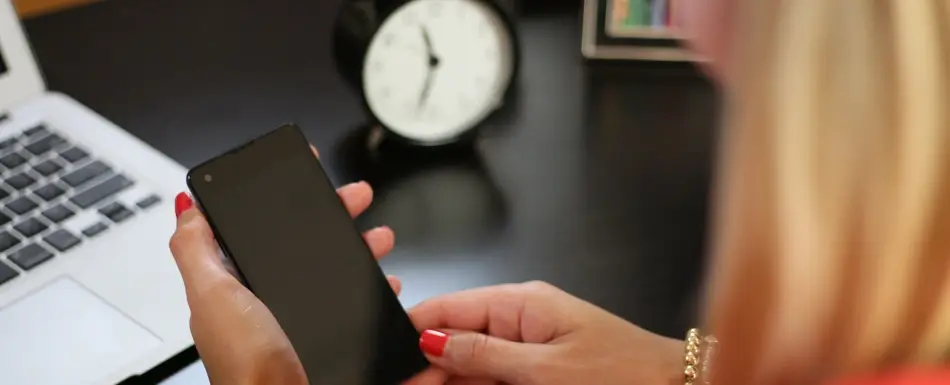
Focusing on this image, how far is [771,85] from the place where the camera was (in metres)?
0.32

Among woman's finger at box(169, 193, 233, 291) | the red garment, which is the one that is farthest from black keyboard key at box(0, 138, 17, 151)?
the red garment

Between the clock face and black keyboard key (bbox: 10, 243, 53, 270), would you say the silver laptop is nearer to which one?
black keyboard key (bbox: 10, 243, 53, 270)

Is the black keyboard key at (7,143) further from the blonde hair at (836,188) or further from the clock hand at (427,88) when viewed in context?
the blonde hair at (836,188)

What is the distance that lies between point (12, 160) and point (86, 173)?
6cm

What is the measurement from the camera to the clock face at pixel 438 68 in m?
0.76

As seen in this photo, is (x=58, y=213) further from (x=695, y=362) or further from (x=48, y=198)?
(x=695, y=362)

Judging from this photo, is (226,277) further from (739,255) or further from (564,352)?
(739,255)

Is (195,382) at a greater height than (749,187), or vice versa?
(749,187)

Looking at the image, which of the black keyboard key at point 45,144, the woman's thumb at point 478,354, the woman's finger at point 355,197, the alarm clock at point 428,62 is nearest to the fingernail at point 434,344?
the woman's thumb at point 478,354

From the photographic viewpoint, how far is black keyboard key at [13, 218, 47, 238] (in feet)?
2.16

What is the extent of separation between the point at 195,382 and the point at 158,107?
0.33 metres

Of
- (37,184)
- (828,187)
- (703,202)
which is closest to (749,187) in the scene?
(828,187)

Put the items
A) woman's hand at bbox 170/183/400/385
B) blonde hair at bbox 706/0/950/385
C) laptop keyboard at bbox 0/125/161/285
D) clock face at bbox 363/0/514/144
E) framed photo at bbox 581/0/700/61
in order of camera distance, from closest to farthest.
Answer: blonde hair at bbox 706/0/950/385, woman's hand at bbox 170/183/400/385, laptop keyboard at bbox 0/125/161/285, clock face at bbox 363/0/514/144, framed photo at bbox 581/0/700/61

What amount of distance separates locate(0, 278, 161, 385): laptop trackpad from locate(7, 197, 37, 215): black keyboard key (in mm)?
67
